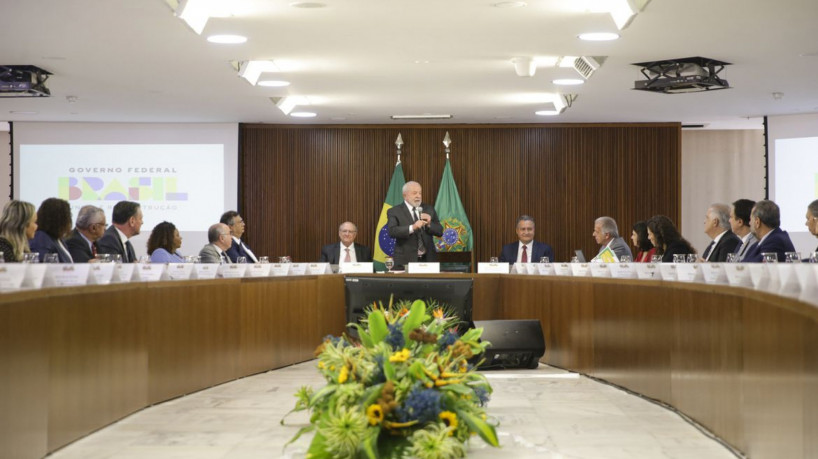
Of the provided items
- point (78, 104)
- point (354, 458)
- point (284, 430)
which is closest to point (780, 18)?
point (284, 430)

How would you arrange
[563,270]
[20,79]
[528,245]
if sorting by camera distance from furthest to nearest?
[528,245], [20,79], [563,270]

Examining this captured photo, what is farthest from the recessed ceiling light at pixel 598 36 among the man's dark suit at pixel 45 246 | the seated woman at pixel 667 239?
the man's dark suit at pixel 45 246

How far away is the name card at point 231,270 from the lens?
7.21 metres

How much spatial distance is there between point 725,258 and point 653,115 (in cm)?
554

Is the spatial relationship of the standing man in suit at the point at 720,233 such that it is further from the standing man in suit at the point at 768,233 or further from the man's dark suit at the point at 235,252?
the man's dark suit at the point at 235,252

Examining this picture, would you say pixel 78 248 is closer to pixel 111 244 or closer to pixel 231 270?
pixel 111 244

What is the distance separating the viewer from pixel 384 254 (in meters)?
13.4

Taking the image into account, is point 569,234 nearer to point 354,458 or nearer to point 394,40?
point 394,40

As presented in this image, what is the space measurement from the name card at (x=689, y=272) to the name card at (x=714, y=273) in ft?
0.29

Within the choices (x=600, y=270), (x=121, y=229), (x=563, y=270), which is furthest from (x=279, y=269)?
(x=600, y=270)

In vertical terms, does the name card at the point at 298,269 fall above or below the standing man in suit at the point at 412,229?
below

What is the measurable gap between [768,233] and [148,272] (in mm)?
3724

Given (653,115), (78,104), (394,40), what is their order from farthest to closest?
1. (653,115)
2. (78,104)
3. (394,40)

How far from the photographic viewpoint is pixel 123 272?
545cm
